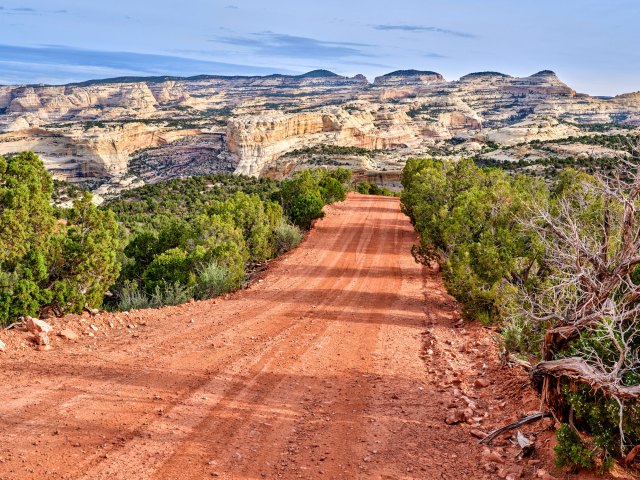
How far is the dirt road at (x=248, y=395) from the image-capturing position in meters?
5.52

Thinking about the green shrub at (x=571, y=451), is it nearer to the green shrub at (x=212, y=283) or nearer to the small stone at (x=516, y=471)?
the small stone at (x=516, y=471)

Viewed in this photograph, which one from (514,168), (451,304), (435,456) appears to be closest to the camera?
(435,456)

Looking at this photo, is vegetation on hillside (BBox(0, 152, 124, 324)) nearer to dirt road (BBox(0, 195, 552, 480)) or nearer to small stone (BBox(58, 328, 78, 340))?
dirt road (BBox(0, 195, 552, 480))

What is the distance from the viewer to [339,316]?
12.3 meters

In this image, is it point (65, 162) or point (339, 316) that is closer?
point (339, 316)

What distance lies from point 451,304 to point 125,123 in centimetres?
10417

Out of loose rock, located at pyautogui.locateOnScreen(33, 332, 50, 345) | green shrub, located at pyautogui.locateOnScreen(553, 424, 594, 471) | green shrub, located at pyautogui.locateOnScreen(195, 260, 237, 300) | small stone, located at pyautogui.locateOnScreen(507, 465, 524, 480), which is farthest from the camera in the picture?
green shrub, located at pyautogui.locateOnScreen(195, 260, 237, 300)

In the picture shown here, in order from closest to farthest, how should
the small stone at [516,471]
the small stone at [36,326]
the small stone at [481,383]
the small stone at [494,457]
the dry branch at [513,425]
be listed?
the small stone at [516,471]
the small stone at [494,457]
the dry branch at [513,425]
the small stone at [481,383]
the small stone at [36,326]

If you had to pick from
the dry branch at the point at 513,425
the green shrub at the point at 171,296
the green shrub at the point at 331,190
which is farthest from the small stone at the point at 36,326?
the green shrub at the point at 331,190

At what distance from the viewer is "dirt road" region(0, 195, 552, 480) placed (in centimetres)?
552

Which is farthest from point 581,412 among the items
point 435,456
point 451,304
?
point 451,304

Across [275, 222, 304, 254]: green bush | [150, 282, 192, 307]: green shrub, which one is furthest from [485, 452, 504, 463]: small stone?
[275, 222, 304, 254]: green bush

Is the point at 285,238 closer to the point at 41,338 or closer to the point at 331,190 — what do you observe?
the point at 331,190

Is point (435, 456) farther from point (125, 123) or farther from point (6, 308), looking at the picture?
point (125, 123)
